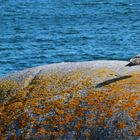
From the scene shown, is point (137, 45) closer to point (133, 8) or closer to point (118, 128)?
point (133, 8)

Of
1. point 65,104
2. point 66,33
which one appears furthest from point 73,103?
point 66,33

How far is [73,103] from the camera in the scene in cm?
796

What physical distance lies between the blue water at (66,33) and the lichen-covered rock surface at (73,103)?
27.4m

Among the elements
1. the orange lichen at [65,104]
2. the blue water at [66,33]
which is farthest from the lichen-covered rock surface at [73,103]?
the blue water at [66,33]

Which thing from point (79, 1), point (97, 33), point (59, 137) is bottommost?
point (79, 1)

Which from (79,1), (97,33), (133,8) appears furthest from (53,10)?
(97,33)

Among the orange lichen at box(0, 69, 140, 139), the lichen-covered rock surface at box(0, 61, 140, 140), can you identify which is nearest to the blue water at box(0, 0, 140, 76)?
the lichen-covered rock surface at box(0, 61, 140, 140)

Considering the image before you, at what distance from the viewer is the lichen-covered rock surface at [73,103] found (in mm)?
7539

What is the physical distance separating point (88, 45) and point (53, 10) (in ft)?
117

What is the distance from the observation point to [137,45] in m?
49.0

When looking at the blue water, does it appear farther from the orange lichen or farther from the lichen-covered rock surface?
the orange lichen

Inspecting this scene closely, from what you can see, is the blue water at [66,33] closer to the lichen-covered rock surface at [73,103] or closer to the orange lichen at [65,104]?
the lichen-covered rock surface at [73,103]

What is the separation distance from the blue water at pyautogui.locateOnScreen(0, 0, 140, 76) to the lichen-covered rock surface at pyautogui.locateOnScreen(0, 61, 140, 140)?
27448 millimetres

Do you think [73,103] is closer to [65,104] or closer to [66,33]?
[65,104]
